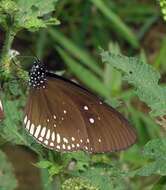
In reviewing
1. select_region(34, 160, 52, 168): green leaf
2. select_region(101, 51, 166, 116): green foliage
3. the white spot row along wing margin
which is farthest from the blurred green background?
select_region(101, 51, 166, 116): green foliage

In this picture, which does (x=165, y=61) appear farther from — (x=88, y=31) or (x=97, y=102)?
(x=97, y=102)

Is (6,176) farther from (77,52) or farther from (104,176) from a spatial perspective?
(77,52)

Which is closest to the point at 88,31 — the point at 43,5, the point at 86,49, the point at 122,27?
the point at 86,49

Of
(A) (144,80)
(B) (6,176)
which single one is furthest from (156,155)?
(B) (6,176)

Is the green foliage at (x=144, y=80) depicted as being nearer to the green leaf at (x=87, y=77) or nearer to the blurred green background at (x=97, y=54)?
the blurred green background at (x=97, y=54)

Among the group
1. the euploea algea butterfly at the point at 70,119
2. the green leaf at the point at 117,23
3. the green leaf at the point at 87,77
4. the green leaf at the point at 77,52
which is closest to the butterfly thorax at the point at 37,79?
the euploea algea butterfly at the point at 70,119

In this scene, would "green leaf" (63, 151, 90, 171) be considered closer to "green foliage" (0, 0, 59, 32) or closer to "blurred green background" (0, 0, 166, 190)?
"blurred green background" (0, 0, 166, 190)
